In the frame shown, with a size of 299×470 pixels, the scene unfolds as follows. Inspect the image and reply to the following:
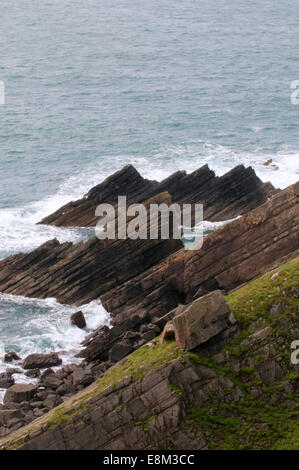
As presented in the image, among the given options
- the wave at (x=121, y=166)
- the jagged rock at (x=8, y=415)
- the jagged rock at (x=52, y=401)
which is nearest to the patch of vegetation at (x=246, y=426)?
the jagged rock at (x=52, y=401)

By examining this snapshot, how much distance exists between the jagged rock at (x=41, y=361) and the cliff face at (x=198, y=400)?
23.5 feet

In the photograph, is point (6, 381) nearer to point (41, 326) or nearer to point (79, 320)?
point (41, 326)

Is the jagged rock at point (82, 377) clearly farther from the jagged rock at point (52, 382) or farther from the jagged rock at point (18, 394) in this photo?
the jagged rock at point (18, 394)

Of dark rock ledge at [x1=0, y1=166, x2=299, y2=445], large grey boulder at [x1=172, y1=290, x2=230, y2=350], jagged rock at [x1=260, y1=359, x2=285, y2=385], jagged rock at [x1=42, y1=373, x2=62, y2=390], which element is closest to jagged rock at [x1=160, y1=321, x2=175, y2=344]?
large grey boulder at [x1=172, y1=290, x2=230, y2=350]

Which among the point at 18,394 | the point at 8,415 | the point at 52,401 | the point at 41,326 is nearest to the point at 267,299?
the point at 52,401

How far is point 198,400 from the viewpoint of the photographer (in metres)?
21.5

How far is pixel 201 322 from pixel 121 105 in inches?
2158

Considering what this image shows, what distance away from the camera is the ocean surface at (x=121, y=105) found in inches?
1948

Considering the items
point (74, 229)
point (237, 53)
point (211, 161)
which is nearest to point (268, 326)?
point (74, 229)

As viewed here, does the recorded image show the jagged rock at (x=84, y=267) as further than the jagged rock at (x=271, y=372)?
Yes

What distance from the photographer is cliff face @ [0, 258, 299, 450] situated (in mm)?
20938

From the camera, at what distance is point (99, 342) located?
30.8 metres

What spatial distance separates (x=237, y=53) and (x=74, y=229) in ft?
187
